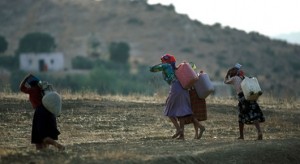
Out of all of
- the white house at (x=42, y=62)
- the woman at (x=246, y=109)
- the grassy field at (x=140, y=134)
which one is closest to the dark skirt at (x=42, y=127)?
the grassy field at (x=140, y=134)

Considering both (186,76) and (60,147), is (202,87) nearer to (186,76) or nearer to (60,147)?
(186,76)

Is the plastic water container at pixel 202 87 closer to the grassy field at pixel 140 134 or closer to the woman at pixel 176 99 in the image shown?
the woman at pixel 176 99

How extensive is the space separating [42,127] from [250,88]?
459 cm

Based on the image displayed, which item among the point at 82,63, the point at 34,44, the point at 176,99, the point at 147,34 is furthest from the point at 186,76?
the point at 147,34

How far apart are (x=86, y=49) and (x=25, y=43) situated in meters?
11.6

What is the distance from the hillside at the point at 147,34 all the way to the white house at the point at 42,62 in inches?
175

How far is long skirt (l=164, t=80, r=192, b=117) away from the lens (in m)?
16.3

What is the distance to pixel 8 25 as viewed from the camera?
347 ft

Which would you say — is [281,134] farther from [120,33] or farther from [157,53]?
[120,33]

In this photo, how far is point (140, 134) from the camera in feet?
59.5

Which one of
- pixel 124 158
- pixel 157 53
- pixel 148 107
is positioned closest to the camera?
pixel 124 158

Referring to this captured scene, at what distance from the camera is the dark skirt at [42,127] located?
1392cm

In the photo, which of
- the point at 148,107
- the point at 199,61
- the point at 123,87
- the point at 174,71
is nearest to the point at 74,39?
the point at 199,61

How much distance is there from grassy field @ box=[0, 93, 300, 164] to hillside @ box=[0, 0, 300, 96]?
54.6m
